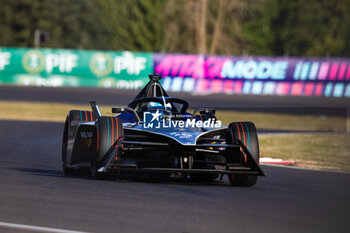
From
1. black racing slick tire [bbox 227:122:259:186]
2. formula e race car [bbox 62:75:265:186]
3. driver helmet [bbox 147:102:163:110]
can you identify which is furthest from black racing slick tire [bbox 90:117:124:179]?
black racing slick tire [bbox 227:122:259:186]

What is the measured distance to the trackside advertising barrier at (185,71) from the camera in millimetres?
34406

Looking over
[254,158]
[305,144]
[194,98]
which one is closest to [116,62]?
[194,98]

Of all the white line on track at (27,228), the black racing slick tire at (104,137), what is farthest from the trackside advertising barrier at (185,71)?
the white line on track at (27,228)

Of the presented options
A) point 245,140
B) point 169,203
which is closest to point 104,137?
point 169,203

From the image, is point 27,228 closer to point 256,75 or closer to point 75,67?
point 256,75

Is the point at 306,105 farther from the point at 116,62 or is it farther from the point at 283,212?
the point at 283,212

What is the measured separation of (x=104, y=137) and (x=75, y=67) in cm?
2934

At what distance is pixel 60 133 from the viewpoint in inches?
723

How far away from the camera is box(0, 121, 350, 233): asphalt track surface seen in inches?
252

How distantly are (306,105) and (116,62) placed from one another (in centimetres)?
1070

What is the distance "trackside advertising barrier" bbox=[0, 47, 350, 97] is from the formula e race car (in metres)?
25.1

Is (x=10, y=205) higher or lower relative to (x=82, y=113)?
lower

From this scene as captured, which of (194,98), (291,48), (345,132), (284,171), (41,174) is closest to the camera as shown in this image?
(41,174)

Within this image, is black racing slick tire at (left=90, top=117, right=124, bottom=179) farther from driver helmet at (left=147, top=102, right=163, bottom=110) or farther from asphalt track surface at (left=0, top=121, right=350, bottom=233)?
A: driver helmet at (left=147, top=102, right=163, bottom=110)
